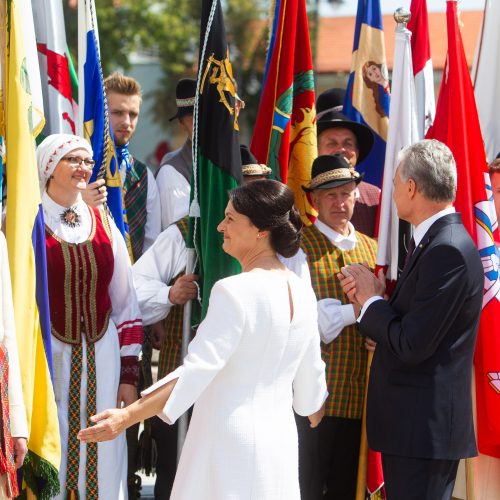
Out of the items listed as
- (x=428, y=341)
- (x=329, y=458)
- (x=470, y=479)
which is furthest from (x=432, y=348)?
(x=329, y=458)

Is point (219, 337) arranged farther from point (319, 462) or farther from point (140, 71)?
point (140, 71)

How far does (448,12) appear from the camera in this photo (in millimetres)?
5965

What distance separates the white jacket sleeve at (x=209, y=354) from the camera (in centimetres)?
393

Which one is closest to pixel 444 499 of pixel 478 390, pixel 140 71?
pixel 478 390

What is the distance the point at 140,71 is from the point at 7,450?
48753 mm

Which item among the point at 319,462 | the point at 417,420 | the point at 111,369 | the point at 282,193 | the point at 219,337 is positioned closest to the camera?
the point at 219,337

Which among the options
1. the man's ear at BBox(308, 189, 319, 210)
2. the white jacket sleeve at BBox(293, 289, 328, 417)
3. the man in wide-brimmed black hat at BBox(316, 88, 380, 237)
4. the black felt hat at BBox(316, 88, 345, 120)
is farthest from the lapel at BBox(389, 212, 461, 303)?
the black felt hat at BBox(316, 88, 345, 120)

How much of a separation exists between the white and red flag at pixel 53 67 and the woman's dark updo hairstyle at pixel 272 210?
1.90m

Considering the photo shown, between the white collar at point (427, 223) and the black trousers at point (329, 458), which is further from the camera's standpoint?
the black trousers at point (329, 458)

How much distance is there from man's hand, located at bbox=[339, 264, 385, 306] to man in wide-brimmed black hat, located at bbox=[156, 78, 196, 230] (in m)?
1.48

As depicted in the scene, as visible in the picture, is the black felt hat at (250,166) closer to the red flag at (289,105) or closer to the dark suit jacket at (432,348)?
the red flag at (289,105)

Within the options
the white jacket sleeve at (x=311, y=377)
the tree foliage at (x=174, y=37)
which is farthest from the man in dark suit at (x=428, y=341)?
the tree foliage at (x=174, y=37)

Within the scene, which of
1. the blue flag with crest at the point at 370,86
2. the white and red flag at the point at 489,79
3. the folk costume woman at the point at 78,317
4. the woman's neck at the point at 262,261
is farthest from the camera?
the blue flag with crest at the point at 370,86

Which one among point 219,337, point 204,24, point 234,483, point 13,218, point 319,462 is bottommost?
point 319,462
